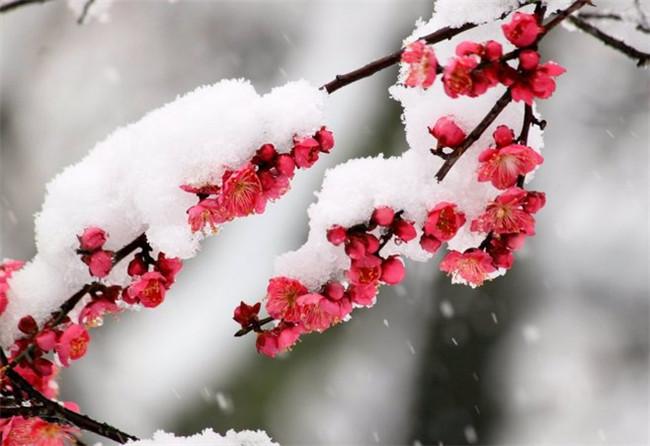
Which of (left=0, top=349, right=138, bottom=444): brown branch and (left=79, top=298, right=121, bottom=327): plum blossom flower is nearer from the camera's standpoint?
(left=0, top=349, right=138, bottom=444): brown branch

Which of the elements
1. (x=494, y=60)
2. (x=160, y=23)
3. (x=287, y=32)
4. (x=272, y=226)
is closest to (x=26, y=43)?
(x=160, y=23)

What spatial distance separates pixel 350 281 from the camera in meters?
1.25

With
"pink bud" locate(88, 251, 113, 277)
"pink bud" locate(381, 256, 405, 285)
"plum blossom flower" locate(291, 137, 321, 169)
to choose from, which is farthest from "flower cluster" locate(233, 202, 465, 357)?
"pink bud" locate(88, 251, 113, 277)

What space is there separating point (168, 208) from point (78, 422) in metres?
0.35

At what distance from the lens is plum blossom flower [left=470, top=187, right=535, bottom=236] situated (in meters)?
1.21

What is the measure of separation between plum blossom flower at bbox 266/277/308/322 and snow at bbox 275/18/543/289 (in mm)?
33

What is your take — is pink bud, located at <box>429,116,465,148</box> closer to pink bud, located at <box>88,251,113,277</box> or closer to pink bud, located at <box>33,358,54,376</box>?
pink bud, located at <box>88,251,113,277</box>

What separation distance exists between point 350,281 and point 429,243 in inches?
5.1

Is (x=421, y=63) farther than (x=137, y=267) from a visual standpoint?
No

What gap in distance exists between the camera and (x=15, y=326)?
4.57 feet

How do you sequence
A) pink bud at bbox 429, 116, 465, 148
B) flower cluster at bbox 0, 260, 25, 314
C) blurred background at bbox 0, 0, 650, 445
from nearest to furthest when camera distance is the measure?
Answer: pink bud at bbox 429, 116, 465, 148
flower cluster at bbox 0, 260, 25, 314
blurred background at bbox 0, 0, 650, 445

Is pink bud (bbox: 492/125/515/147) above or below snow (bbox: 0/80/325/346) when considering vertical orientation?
below

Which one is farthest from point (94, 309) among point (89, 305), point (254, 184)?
point (254, 184)

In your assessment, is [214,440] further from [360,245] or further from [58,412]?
[360,245]
